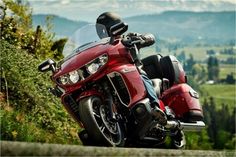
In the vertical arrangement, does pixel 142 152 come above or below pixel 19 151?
below

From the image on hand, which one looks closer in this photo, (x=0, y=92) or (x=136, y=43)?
(x=136, y=43)

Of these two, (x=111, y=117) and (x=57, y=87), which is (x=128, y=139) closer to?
(x=111, y=117)

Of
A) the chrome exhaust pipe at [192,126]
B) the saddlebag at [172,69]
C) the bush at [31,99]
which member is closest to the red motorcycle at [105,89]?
the chrome exhaust pipe at [192,126]

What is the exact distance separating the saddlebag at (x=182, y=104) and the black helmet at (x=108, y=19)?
5.36ft

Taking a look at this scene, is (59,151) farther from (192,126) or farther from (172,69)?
(172,69)

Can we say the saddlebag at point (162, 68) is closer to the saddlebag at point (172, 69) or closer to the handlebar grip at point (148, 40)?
the saddlebag at point (172, 69)

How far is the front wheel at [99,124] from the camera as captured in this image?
6.26 meters

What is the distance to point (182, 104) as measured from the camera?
8719 millimetres

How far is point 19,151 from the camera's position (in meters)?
3.61

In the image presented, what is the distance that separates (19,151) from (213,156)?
232 centimetres

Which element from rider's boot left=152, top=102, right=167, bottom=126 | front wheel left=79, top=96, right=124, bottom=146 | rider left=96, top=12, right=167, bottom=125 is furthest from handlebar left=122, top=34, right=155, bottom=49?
front wheel left=79, top=96, right=124, bottom=146

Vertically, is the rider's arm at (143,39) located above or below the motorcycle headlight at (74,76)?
above

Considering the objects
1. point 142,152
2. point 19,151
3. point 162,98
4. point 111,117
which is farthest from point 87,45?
point 19,151

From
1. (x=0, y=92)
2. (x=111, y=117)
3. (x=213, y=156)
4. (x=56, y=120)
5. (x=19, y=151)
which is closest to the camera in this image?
(x=19, y=151)
